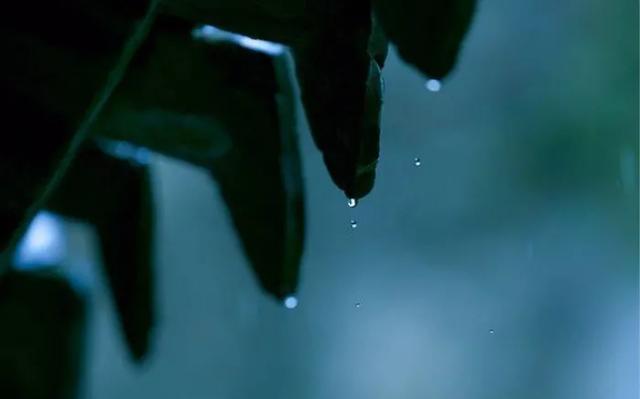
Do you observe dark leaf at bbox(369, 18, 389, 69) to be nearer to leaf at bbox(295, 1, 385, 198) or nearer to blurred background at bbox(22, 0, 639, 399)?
leaf at bbox(295, 1, 385, 198)

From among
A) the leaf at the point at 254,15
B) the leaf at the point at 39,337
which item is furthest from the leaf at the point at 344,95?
the leaf at the point at 39,337

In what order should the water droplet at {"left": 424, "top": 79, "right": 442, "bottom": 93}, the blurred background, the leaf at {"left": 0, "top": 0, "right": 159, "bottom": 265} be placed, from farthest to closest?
the blurred background → the water droplet at {"left": 424, "top": 79, "right": 442, "bottom": 93} → the leaf at {"left": 0, "top": 0, "right": 159, "bottom": 265}

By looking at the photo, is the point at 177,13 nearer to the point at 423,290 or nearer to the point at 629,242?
the point at 423,290

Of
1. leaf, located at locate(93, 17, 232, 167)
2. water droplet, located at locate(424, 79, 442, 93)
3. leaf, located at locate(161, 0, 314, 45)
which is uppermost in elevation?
leaf, located at locate(161, 0, 314, 45)

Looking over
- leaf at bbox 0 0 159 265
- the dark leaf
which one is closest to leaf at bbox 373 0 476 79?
the dark leaf

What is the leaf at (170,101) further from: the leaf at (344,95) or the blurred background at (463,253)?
the blurred background at (463,253)

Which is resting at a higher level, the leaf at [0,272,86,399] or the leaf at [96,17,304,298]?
the leaf at [96,17,304,298]

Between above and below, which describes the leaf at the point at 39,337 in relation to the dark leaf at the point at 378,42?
below
